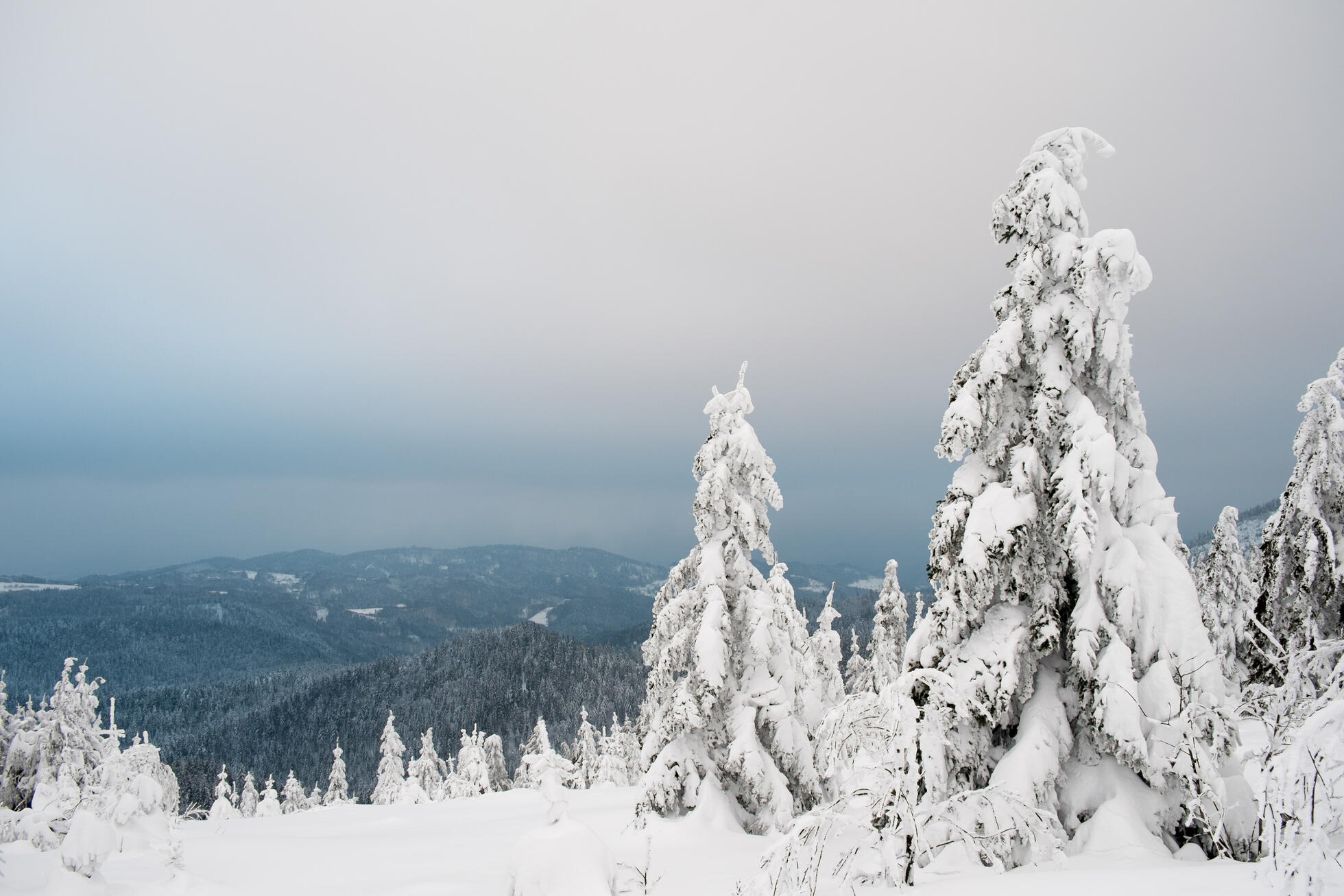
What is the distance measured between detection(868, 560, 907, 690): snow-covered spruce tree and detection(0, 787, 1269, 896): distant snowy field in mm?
19411

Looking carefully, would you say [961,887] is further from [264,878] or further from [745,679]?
[264,878]

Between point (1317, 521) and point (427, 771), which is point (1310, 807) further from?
point (427, 771)

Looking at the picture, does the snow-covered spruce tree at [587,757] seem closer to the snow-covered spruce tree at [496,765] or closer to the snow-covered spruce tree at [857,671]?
the snow-covered spruce tree at [496,765]

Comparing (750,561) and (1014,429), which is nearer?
(1014,429)

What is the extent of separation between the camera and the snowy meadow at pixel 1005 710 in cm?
641

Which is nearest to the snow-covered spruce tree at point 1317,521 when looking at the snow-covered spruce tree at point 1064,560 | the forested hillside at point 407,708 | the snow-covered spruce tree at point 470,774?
the snow-covered spruce tree at point 1064,560

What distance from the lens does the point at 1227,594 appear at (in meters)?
34.1

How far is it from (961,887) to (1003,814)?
2.19 m

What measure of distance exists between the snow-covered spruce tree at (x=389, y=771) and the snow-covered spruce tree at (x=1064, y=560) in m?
48.4

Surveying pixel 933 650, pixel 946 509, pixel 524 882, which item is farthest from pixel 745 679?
pixel 524 882

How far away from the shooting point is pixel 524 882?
23.1 ft

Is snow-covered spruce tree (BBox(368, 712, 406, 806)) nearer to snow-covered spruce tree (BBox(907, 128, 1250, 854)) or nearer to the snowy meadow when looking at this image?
the snowy meadow

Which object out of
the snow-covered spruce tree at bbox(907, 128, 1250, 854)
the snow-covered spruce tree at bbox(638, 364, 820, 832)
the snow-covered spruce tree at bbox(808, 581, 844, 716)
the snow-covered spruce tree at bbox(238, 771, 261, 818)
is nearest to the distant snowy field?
the snow-covered spruce tree at bbox(638, 364, 820, 832)

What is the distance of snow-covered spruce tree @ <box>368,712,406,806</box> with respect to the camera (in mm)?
47250
